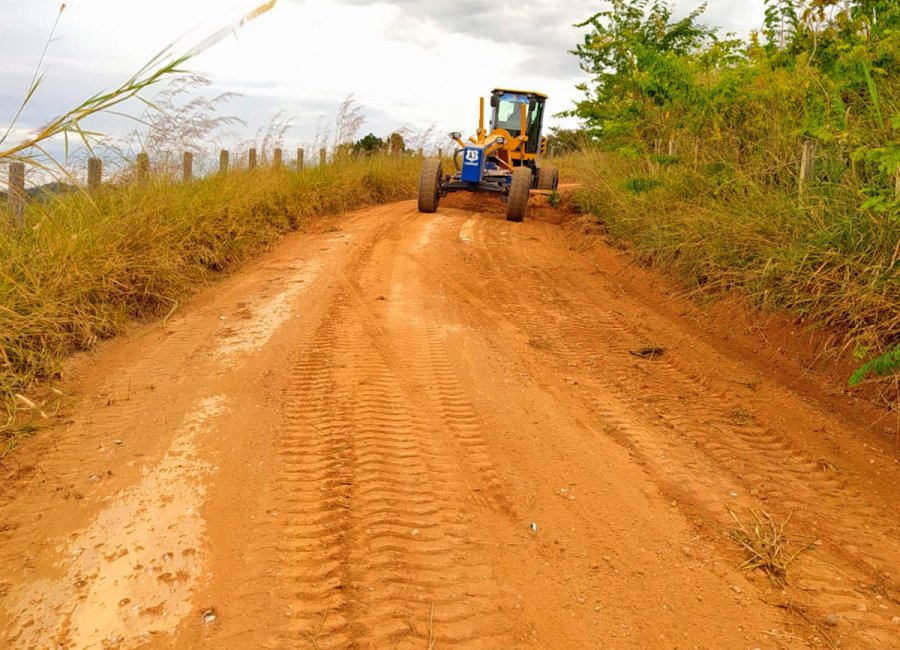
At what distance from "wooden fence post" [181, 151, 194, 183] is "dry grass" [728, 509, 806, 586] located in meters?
8.16

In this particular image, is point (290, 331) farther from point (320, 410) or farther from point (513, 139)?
point (513, 139)

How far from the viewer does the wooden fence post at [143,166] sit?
7.79 metres

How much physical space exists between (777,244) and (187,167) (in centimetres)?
740

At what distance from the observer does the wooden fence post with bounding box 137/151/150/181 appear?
7789 millimetres

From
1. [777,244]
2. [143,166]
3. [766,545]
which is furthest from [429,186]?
[766,545]

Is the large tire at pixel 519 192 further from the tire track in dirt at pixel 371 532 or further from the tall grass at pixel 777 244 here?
the tire track in dirt at pixel 371 532

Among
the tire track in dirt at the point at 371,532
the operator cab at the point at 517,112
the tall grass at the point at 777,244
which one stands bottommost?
the tire track in dirt at the point at 371,532

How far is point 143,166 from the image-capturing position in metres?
7.95

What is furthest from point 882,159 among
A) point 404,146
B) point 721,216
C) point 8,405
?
point 404,146

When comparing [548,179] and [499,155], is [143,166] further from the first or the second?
[548,179]

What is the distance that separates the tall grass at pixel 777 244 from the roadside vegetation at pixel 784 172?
2 centimetres

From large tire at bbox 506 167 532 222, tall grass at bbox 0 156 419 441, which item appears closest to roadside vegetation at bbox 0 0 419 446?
tall grass at bbox 0 156 419 441

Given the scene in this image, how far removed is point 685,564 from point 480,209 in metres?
A: 12.3

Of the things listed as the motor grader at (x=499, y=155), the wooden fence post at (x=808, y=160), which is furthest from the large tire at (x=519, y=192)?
the wooden fence post at (x=808, y=160)
